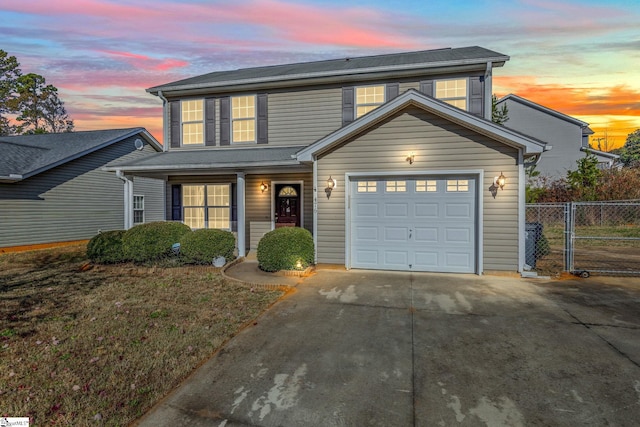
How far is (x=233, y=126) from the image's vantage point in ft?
37.5

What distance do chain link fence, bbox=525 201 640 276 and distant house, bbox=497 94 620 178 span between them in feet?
25.1

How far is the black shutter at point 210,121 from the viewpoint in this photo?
1152 centimetres

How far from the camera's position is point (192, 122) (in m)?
11.7

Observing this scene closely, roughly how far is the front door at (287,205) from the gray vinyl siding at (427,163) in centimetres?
222

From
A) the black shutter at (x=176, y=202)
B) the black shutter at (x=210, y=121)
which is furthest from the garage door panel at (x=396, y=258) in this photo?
the black shutter at (x=176, y=202)

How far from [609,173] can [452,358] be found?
21.7m

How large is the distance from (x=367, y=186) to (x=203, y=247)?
15.7ft

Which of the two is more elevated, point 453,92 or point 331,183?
point 453,92

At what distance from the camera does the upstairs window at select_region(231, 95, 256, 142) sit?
1125 centimetres

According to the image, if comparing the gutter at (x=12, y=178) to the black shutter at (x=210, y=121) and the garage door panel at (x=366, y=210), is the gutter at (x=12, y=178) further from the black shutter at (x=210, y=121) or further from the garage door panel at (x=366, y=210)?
the garage door panel at (x=366, y=210)

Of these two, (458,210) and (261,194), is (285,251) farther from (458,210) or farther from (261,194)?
(458,210)

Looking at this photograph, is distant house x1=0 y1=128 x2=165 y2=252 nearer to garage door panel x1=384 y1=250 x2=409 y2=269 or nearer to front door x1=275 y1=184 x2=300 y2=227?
front door x1=275 y1=184 x2=300 y2=227

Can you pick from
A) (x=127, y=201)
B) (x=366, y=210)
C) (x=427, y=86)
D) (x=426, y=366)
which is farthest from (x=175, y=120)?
(x=426, y=366)

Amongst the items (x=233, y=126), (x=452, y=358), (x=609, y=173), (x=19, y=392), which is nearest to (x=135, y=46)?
(x=233, y=126)
